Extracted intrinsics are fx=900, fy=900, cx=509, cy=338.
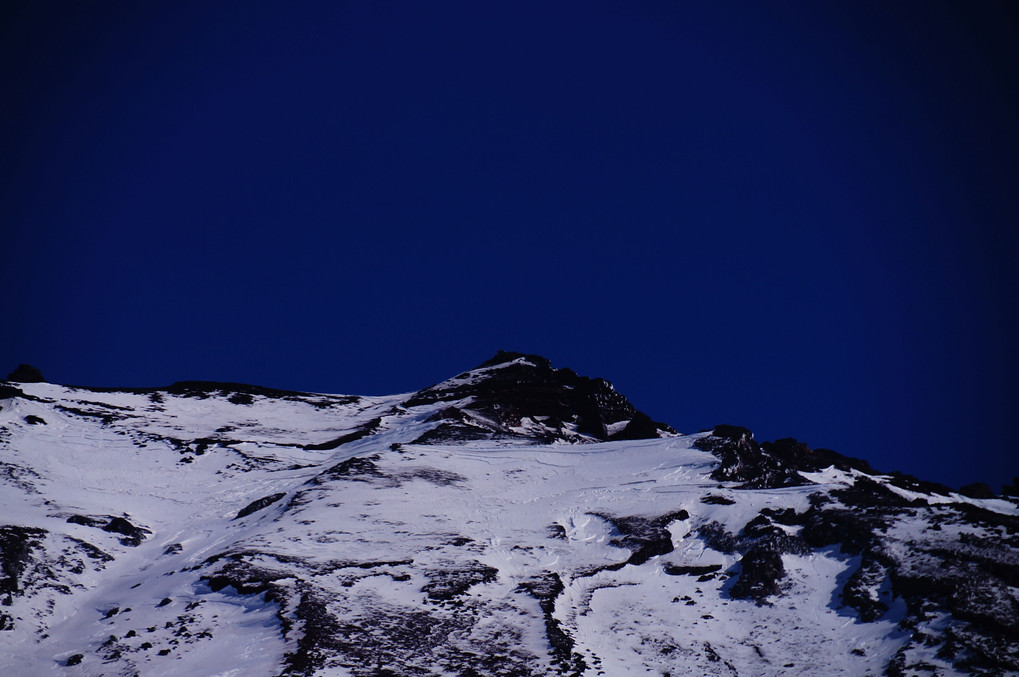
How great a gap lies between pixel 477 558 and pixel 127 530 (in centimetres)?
1597

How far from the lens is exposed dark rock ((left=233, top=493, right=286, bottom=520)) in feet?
143

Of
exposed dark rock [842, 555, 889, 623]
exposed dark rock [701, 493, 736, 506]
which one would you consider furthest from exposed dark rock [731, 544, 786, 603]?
exposed dark rock [701, 493, 736, 506]

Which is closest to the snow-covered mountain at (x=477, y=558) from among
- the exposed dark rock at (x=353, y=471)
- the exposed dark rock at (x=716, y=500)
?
the exposed dark rock at (x=716, y=500)

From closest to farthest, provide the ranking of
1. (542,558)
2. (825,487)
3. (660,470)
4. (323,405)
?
1. (542,558)
2. (825,487)
3. (660,470)
4. (323,405)

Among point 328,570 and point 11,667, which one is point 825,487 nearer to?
point 328,570

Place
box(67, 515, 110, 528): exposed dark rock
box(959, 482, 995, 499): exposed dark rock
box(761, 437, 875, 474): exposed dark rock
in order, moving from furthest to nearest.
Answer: box(761, 437, 875, 474): exposed dark rock
box(959, 482, 995, 499): exposed dark rock
box(67, 515, 110, 528): exposed dark rock

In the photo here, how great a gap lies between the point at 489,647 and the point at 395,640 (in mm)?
3132

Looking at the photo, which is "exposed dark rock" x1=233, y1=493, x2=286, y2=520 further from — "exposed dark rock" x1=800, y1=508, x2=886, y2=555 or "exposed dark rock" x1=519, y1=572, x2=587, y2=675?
"exposed dark rock" x1=800, y1=508, x2=886, y2=555

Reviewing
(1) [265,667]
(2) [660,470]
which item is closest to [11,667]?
(1) [265,667]

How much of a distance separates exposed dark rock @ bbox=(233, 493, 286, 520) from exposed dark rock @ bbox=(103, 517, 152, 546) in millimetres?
4382

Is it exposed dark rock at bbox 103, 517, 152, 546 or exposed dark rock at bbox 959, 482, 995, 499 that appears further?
exposed dark rock at bbox 959, 482, 995, 499

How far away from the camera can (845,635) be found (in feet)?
102

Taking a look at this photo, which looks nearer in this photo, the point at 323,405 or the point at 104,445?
the point at 104,445

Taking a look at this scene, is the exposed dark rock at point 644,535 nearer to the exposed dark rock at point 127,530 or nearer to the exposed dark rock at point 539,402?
the exposed dark rock at point 539,402
